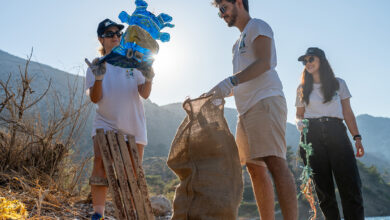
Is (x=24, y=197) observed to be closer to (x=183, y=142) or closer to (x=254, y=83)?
(x=183, y=142)

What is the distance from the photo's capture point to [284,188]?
5.88 feet

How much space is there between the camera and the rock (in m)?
4.36

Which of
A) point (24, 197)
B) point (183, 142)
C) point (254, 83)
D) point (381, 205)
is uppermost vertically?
point (254, 83)

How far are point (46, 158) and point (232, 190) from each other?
10.3ft

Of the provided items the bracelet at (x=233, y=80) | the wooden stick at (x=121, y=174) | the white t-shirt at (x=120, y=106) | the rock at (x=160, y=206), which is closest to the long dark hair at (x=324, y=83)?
the bracelet at (x=233, y=80)

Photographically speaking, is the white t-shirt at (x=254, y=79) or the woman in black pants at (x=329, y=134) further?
the woman in black pants at (x=329, y=134)

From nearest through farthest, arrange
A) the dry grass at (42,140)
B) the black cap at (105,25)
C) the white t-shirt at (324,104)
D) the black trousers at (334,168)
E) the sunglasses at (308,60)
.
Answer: the black cap at (105,25) < the black trousers at (334,168) < the white t-shirt at (324,104) < the sunglasses at (308,60) < the dry grass at (42,140)

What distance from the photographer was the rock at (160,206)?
436cm

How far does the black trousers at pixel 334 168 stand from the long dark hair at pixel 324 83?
271 mm

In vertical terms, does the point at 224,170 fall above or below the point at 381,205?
above

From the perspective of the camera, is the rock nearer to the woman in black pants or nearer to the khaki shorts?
the woman in black pants

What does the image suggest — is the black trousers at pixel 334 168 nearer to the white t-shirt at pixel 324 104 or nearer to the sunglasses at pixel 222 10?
the white t-shirt at pixel 324 104

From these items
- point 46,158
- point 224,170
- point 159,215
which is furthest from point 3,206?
point 159,215

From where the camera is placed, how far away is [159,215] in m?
4.35
